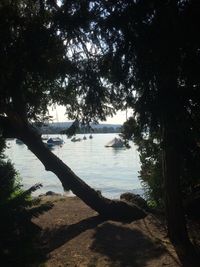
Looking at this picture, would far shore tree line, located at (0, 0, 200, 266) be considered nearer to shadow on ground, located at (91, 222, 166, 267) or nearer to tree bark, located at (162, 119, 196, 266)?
tree bark, located at (162, 119, 196, 266)

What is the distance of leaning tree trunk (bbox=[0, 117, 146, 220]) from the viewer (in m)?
11.8

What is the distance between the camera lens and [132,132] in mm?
10055

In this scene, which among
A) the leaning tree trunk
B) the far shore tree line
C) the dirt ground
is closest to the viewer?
the far shore tree line

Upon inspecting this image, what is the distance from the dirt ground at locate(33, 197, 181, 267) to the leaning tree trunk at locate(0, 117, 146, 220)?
0.35m

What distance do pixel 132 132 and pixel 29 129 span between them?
12.6ft

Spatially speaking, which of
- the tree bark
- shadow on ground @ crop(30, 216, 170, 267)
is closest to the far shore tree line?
the tree bark

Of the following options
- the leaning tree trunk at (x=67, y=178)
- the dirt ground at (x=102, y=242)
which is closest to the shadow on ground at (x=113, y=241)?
the dirt ground at (x=102, y=242)

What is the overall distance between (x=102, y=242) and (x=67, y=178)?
331 cm

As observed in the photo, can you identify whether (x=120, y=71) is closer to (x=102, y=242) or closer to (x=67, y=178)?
(x=102, y=242)

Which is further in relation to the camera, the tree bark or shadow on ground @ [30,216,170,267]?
the tree bark

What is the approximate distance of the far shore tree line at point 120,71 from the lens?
6965 mm

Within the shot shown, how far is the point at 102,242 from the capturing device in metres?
9.72

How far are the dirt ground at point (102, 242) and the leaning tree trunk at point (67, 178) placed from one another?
350mm

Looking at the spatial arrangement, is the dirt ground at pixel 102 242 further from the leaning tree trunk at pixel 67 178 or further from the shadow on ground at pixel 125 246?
the leaning tree trunk at pixel 67 178
